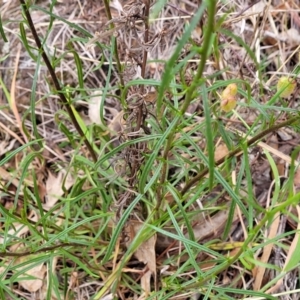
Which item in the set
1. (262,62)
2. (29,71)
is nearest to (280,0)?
(262,62)

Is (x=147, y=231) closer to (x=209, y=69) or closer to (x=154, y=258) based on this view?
(x=154, y=258)

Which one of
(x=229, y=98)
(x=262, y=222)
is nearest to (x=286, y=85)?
(x=229, y=98)

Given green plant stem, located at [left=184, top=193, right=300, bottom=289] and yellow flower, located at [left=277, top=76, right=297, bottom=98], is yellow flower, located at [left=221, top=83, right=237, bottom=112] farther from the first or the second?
green plant stem, located at [left=184, top=193, right=300, bottom=289]

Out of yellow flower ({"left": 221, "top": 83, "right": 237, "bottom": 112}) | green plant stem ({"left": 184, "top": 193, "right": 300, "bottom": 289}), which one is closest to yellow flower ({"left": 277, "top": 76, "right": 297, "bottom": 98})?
yellow flower ({"left": 221, "top": 83, "right": 237, "bottom": 112})

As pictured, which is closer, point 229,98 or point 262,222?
point 262,222

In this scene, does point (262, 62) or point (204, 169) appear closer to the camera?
point (204, 169)

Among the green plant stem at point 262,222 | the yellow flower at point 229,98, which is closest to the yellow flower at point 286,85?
the yellow flower at point 229,98

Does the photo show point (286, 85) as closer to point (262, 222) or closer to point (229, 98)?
point (229, 98)

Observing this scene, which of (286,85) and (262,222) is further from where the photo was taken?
(286,85)

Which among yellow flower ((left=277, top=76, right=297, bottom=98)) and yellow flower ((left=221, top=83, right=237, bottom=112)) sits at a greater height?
yellow flower ((left=221, top=83, right=237, bottom=112))

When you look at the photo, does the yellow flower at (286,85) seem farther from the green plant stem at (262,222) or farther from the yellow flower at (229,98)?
the green plant stem at (262,222)

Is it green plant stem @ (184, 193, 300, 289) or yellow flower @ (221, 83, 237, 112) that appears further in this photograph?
yellow flower @ (221, 83, 237, 112)
